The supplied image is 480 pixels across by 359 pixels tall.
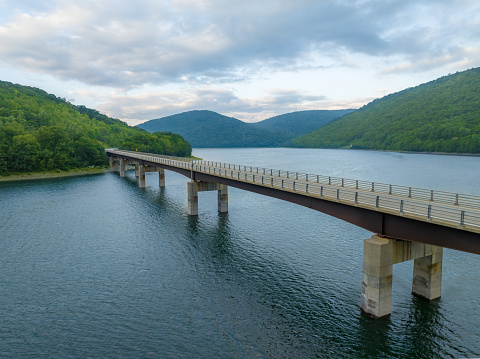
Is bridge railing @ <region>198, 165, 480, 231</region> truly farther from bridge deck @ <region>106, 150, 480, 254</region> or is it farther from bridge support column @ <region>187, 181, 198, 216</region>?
bridge support column @ <region>187, 181, 198, 216</region>

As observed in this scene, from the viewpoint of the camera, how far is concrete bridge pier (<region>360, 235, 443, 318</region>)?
23.6m

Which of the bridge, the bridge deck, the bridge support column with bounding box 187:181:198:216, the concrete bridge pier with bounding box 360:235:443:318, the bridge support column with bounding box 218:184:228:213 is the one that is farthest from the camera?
the bridge support column with bounding box 218:184:228:213

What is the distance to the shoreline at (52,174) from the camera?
4379 inches

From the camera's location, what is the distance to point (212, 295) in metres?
29.1

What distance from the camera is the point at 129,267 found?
35.9m

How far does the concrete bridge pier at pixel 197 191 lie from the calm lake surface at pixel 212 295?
4726mm

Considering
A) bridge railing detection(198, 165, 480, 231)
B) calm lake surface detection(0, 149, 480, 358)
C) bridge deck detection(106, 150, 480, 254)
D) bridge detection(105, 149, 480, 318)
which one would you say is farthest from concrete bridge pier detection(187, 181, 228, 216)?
bridge detection(105, 149, 480, 318)

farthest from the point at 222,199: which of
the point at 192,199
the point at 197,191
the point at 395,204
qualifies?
the point at 395,204

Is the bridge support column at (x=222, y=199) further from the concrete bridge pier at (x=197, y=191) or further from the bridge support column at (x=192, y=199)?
the bridge support column at (x=192, y=199)

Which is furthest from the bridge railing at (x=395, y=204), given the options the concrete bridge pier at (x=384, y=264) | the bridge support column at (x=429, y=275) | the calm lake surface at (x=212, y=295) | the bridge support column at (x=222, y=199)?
the bridge support column at (x=222, y=199)

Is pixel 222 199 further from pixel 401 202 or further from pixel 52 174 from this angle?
pixel 52 174

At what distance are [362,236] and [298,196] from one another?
16.1 metres

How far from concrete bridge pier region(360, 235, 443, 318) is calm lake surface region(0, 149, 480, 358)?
1270 mm

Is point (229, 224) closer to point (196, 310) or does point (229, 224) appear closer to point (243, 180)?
point (243, 180)
